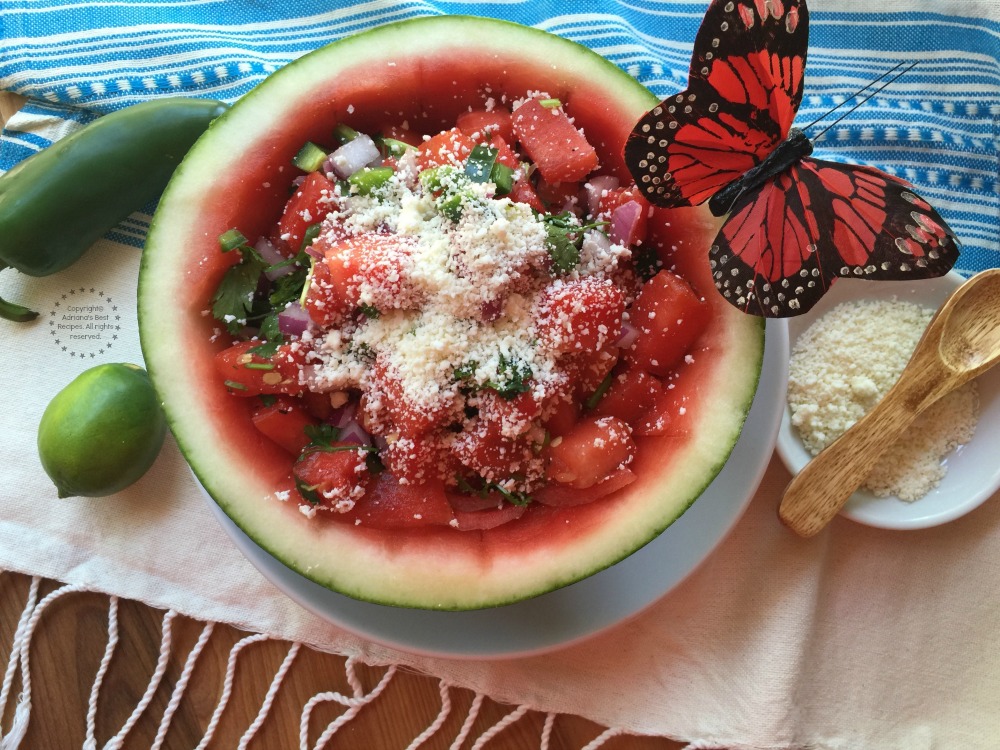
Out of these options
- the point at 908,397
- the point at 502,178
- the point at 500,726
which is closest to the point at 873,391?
the point at 908,397

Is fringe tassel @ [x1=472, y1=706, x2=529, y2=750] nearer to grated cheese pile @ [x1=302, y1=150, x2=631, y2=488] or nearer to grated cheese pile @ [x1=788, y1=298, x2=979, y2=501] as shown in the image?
grated cheese pile @ [x1=302, y1=150, x2=631, y2=488]

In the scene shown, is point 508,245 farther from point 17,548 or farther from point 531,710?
point 17,548

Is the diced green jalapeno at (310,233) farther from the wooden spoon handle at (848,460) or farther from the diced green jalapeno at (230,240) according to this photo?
the wooden spoon handle at (848,460)

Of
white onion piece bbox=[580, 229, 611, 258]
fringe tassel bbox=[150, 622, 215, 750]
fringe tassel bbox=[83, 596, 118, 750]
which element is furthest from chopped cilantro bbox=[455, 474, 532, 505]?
fringe tassel bbox=[83, 596, 118, 750]

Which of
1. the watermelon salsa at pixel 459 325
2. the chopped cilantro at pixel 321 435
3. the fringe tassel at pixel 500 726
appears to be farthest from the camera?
the fringe tassel at pixel 500 726

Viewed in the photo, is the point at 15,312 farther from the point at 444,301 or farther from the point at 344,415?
the point at 444,301

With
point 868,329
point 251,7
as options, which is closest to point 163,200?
point 251,7

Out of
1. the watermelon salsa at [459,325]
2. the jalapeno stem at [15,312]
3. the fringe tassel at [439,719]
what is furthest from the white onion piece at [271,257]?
the fringe tassel at [439,719]
